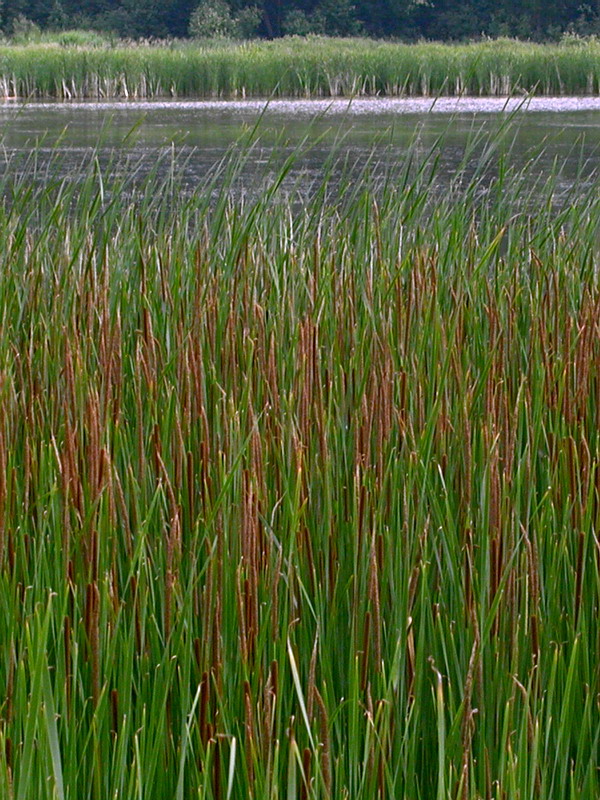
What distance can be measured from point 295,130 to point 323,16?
21.5m

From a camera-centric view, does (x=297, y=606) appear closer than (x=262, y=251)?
Yes

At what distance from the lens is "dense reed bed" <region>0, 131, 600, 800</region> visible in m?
1.05

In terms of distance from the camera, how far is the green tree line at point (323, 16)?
96.7 ft

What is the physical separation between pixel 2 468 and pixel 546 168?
704 cm

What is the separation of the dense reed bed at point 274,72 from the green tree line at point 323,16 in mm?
12525

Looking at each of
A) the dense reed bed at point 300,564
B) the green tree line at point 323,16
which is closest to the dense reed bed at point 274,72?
the green tree line at point 323,16

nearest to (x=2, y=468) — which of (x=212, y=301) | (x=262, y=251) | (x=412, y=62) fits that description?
(x=212, y=301)

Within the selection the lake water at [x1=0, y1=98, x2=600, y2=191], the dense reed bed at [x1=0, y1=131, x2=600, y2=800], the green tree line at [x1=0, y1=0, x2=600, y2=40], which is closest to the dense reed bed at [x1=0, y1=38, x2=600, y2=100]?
the lake water at [x1=0, y1=98, x2=600, y2=191]

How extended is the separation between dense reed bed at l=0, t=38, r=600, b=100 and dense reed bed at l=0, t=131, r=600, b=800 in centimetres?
1402

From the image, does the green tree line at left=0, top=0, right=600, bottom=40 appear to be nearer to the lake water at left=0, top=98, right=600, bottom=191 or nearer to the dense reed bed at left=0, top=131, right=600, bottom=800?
the lake water at left=0, top=98, right=600, bottom=191

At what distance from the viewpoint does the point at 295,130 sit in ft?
34.9

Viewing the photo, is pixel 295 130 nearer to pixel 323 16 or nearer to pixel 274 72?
pixel 274 72

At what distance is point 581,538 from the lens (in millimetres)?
1308

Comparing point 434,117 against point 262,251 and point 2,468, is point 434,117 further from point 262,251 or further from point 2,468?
point 2,468
